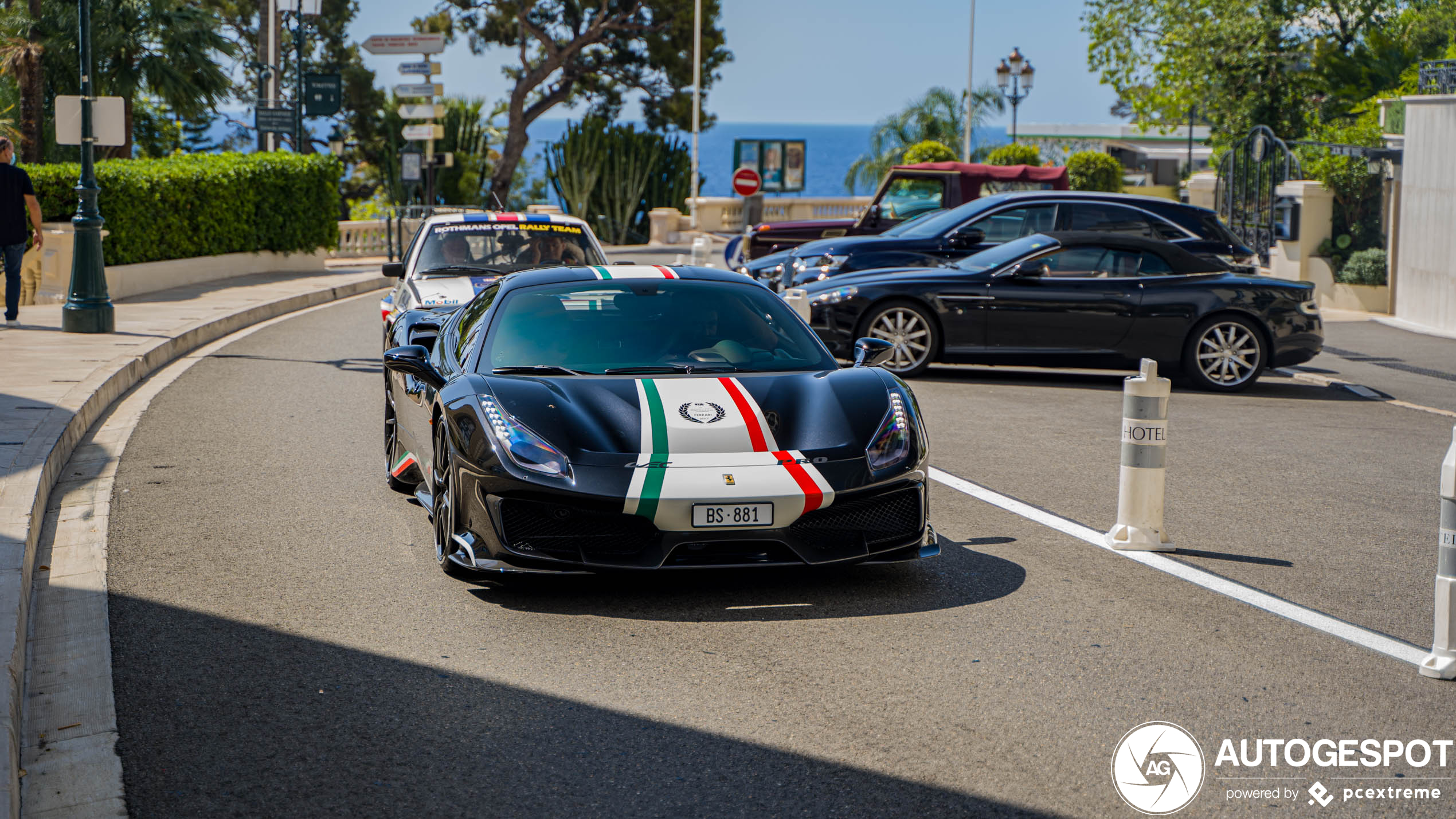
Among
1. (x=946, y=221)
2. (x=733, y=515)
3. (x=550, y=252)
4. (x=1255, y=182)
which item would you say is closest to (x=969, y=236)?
(x=946, y=221)

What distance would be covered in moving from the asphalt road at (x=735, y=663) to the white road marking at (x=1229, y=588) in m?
0.09

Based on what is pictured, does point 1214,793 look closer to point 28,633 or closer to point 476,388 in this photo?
point 476,388

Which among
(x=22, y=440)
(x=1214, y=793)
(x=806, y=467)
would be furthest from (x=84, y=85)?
(x=1214, y=793)

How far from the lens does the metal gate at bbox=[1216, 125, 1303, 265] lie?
85.3ft

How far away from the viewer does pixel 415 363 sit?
23.4ft

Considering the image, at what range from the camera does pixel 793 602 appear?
20.0ft

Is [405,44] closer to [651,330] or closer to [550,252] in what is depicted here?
[550,252]

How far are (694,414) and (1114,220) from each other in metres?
11.4

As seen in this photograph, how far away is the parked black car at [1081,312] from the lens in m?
13.6

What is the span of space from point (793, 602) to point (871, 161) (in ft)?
163

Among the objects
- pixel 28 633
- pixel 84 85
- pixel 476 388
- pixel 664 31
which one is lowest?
pixel 28 633

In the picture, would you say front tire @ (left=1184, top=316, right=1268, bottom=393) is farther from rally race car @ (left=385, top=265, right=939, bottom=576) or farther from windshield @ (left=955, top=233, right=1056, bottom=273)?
rally race car @ (left=385, top=265, right=939, bottom=576)

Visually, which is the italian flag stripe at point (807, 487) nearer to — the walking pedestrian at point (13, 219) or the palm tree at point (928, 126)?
the walking pedestrian at point (13, 219)

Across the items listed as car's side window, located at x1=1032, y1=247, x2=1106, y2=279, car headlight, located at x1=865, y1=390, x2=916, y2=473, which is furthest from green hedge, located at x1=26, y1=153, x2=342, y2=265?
car headlight, located at x1=865, y1=390, x2=916, y2=473
